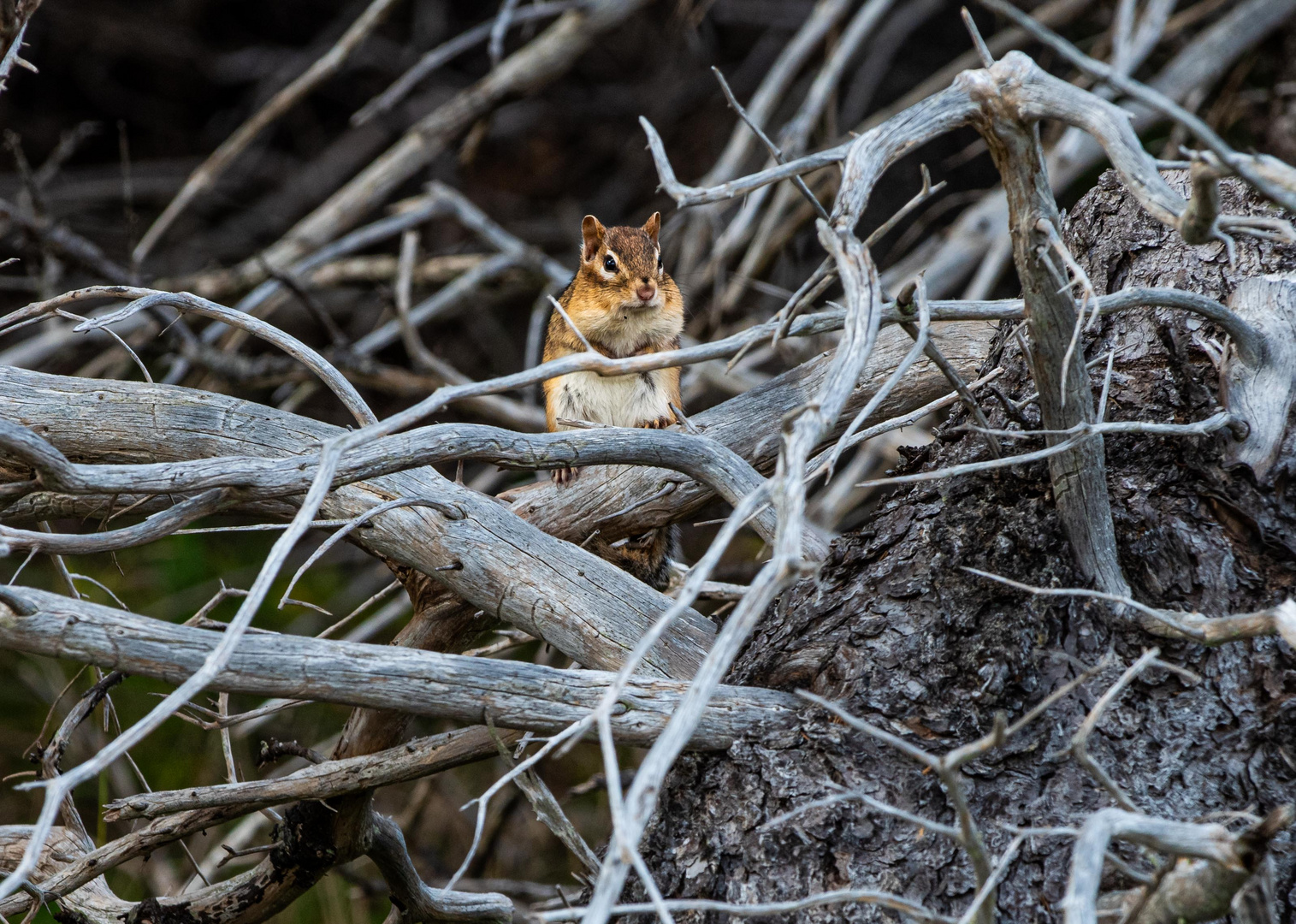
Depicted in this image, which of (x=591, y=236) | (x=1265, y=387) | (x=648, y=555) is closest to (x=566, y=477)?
(x=648, y=555)

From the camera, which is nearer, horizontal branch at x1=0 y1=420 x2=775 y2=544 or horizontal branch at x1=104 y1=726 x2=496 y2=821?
horizontal branch at x1=0 y1=420 x2=775 y2=544

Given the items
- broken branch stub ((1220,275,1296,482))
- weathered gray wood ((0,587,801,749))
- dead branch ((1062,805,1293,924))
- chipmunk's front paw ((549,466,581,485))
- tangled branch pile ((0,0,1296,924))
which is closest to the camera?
dead branch ((1062,805,1293,924))

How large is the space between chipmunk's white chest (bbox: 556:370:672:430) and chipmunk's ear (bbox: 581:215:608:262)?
422mm

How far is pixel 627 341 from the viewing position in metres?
3.08

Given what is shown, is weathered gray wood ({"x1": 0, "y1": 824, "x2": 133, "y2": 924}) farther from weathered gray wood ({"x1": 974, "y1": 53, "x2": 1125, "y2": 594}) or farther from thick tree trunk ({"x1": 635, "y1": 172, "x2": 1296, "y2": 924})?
weathered gray wood ({"x1": 974, "y1": 53, "x2": 1125, "y2": 594})

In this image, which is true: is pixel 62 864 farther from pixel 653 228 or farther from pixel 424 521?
pixel 653 228

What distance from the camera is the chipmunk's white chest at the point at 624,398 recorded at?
2875mm

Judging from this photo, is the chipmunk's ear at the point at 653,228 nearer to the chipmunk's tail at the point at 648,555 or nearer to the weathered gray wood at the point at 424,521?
the chipmunk's tail at the point at 648,555

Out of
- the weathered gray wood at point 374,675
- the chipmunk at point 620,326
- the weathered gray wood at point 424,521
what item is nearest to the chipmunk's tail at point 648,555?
the chipmunk at point 620,326

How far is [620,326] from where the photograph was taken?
304 cm

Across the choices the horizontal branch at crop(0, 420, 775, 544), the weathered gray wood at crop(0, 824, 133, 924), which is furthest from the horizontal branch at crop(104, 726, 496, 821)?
the horizontal branch at crop(0, 420, 775, 544)

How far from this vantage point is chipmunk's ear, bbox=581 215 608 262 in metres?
3.09

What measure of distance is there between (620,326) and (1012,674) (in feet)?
5.53

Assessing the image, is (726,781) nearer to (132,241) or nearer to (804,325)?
(804,325)
